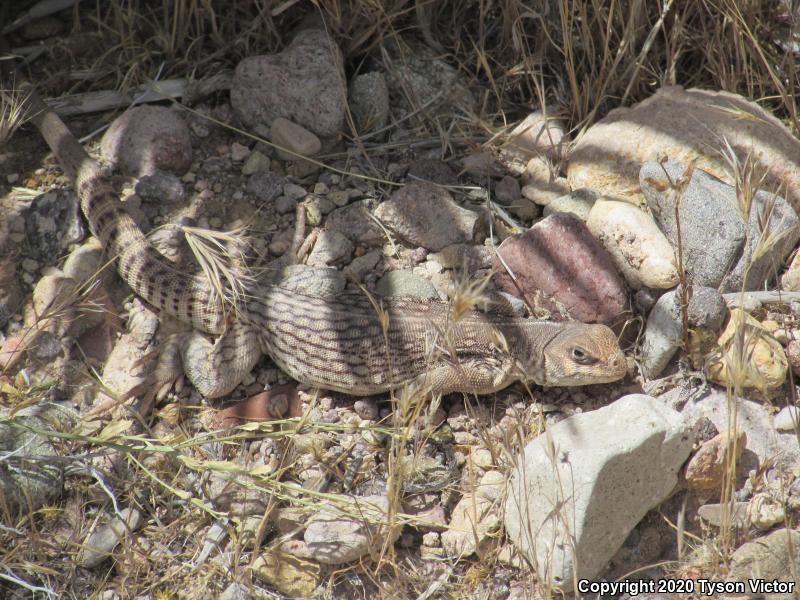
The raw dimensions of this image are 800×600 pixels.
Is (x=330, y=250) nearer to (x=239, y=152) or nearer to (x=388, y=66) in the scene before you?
(x=239, y=152)

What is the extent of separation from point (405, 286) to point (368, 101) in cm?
123

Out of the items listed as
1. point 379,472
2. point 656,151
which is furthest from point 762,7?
point 379,472

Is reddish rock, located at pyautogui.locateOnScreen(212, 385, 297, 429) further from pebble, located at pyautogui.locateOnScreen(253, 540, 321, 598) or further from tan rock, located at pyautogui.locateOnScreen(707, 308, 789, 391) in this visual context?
tan rock, located at pyautogui.locateOnScreen(707, 308, 789, 391)

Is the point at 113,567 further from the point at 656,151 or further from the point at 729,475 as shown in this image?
the point at 656,151

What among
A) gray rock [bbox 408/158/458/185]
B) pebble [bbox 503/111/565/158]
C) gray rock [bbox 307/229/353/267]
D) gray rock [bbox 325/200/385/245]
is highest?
pebble [bbox 503/111/565/158]

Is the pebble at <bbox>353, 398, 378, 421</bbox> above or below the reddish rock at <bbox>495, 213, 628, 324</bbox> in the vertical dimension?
below

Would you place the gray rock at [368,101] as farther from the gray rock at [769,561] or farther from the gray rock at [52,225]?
the gray rock at [769,561]

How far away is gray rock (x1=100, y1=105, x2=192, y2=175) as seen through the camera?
15.8ft

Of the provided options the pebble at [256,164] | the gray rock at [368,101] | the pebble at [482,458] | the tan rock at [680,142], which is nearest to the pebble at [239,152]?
the pebble at [256,164]

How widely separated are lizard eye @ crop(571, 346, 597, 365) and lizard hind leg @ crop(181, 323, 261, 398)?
1.64 m

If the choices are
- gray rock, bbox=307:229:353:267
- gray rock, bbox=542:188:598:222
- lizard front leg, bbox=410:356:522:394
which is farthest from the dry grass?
gray rock, bbox=542:188:598:222

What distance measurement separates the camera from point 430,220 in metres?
4.59

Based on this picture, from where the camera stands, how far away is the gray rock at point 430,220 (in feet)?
15.0

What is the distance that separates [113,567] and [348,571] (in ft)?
3.46
